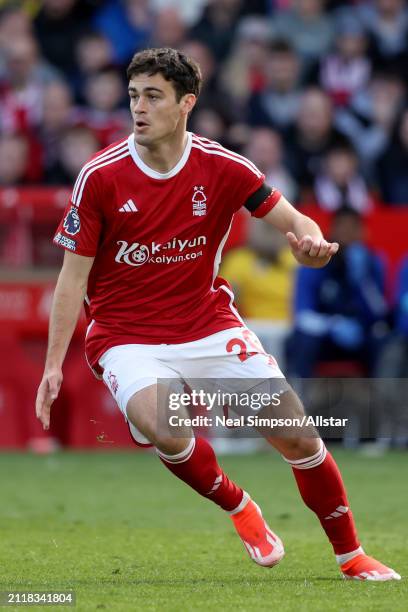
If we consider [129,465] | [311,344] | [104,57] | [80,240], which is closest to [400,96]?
[104,57]

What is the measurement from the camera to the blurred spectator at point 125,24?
15.5 m

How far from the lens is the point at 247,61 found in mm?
15133

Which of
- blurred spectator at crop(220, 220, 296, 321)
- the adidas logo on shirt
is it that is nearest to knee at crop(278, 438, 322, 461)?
the adidas logo on shirt

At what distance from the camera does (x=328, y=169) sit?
13594 mm

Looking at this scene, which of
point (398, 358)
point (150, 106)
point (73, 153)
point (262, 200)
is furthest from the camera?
point (73, 153)

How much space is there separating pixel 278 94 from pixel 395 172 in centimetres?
159

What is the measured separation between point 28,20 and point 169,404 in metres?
10.2

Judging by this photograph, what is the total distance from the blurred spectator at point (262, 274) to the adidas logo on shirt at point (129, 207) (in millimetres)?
6011

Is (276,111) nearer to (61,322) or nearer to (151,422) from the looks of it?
(61,322)

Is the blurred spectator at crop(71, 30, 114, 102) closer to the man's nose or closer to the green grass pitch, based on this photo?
the green grass pitch

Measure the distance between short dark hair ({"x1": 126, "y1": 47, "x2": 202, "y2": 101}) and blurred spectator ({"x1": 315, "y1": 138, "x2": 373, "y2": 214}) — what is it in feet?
24.1

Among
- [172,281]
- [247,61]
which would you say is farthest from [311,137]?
[172,281]

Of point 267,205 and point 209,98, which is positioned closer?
point 267,205

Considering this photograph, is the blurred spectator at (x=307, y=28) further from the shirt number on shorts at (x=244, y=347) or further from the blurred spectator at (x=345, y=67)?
the shirt number on shorts at (x=244, y=347)
